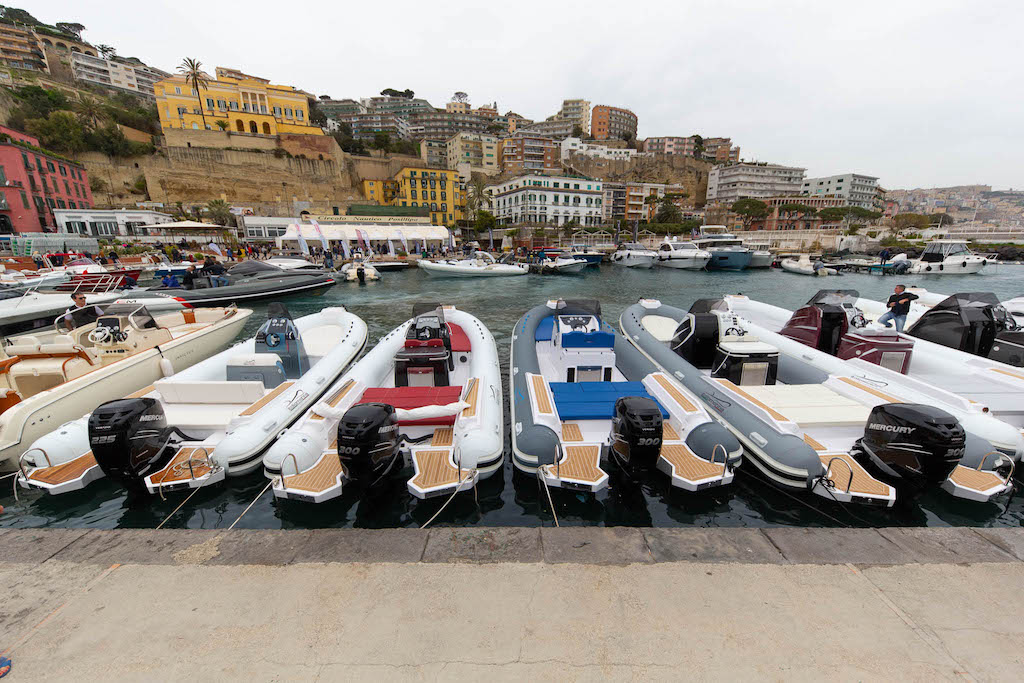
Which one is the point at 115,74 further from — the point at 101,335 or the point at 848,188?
the point at 848,188

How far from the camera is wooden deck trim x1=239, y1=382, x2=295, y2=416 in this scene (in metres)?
4.84

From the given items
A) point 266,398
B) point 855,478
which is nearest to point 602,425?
point 855,478

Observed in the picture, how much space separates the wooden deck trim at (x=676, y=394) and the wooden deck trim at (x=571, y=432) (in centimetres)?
129

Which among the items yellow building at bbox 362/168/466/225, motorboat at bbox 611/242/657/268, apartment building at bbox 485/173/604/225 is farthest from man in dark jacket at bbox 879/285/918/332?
yellow building at bbox 362/168/466/225

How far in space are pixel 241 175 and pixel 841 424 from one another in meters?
63.2

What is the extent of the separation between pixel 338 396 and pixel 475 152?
78.7 meters

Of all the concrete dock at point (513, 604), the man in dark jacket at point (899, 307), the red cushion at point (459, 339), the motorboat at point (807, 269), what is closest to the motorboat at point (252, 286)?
the red cushion at point (459, 339)

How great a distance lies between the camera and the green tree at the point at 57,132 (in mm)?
40875

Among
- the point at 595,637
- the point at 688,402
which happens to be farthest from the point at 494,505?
the point at 688,402

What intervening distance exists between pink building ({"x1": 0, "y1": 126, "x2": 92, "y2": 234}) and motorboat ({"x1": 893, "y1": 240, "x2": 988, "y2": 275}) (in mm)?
63641

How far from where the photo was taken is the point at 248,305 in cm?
1739

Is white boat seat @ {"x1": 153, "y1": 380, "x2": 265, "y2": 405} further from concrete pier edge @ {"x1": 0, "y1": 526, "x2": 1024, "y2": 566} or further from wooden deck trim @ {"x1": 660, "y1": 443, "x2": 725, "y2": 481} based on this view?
wooden deck trim @ {"x1": 660, "y1": 443, "x2": 725, "y2": 481}

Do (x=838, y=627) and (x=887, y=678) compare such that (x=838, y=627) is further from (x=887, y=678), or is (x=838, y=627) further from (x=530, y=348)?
(x=530, y=348)

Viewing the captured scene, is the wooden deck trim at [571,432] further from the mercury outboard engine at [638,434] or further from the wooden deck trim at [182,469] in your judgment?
the wooden deck trim at [182,469]
